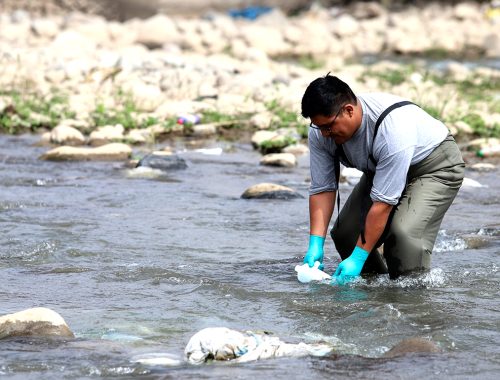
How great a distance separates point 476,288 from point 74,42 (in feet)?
39.5

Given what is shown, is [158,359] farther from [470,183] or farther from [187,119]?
[187,119]

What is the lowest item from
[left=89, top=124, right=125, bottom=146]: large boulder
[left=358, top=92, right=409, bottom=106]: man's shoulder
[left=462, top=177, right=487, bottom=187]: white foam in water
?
[left=462, top=177, right=487, bottom=187]: white foam in water

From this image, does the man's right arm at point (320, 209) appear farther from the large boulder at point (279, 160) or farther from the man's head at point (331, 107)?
the large boulder at point (279, 160)

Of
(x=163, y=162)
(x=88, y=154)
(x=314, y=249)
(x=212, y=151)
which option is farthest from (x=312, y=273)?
(x=212, y=151)

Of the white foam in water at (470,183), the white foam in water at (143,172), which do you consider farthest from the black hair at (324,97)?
the white foam in water at (143,172)

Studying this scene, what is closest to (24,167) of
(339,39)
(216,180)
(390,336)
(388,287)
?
(216,180)

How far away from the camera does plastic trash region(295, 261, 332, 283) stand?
5070 mm

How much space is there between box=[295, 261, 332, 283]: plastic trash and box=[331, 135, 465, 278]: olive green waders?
31 cm

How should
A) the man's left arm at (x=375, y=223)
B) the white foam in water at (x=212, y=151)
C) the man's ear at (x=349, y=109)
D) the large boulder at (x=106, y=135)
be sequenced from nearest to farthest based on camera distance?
the man's ear at (x=349, y=109) < the man's left arm at (x=375, y=223) < the white foam in water at (x=212, y=151) < the large boulder at (x=106, y=135)

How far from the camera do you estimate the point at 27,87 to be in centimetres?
1205

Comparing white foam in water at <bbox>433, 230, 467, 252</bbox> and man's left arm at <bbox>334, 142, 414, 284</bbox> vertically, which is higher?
man's left arm at <bbox>334, 142, 414, 284</bbox>

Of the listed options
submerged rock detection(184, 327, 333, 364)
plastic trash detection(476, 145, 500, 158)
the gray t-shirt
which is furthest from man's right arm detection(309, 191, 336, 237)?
plastic trash detection(476, 145, 500, 158)

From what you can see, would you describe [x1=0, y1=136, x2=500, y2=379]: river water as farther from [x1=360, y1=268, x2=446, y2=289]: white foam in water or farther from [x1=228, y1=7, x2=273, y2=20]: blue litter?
[x1=228, y1=7, x2=273, y2=20]: blue litter

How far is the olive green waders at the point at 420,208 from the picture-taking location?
494 centimetres
